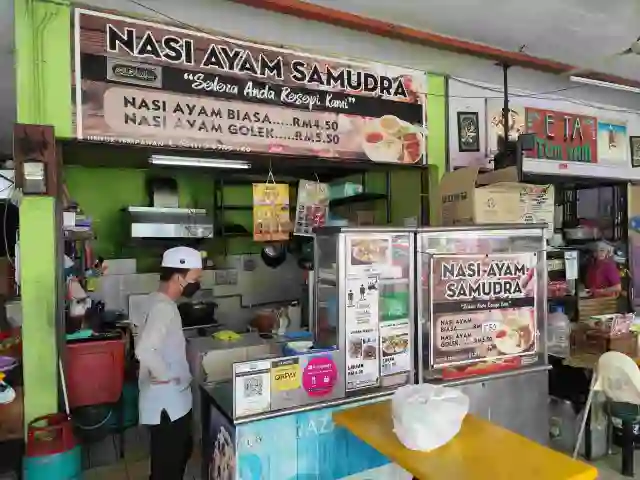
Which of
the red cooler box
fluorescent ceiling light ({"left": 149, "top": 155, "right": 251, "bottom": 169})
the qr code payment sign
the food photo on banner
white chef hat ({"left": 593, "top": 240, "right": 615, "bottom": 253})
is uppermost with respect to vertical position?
the food photo on banner

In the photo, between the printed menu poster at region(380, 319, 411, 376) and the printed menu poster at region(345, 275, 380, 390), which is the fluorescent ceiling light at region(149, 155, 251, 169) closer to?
the printed menu poster at region(345, 275, 380, 390)

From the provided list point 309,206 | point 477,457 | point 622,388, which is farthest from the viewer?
point 309,206

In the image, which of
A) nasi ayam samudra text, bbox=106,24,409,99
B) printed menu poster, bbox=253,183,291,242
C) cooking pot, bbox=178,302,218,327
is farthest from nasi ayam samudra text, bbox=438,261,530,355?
cooking pot, bbox=178,302,218,327

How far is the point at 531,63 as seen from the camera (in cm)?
422

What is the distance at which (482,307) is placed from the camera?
3.09 meters

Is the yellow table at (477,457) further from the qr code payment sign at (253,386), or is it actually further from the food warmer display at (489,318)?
the food warmer display at (489,318)

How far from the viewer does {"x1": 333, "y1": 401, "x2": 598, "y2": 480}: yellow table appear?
1927 millimetres

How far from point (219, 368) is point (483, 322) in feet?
6.22

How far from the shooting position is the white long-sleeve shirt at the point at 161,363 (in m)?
2.87

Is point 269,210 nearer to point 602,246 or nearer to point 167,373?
point 167,373

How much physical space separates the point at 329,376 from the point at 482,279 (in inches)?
45.9

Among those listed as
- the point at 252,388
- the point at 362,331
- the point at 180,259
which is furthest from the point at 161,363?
the point at 362,331

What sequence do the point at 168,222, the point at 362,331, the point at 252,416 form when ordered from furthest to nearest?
the point at 168,222
the point at 362,331
the point at 252,416

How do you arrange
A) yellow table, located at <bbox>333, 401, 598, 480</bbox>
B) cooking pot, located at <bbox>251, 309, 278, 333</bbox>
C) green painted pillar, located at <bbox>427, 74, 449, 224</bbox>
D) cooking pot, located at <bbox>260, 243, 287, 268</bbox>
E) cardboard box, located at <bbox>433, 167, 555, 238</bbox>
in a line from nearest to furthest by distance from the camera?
yellow table, located at <bbox>333, 401, 598, 480</bbox> → cardboard box, located at <bbox>433, 167, 555, 238</bbox> → green painted pillar, located at <bbox>427, 74, 449, 224</bbox> → cooking pot, located at <bbox>251, 309, 278, 333</bbox> → cooking pot, located at <bbox>260, 243, 287, 268</bbox>
